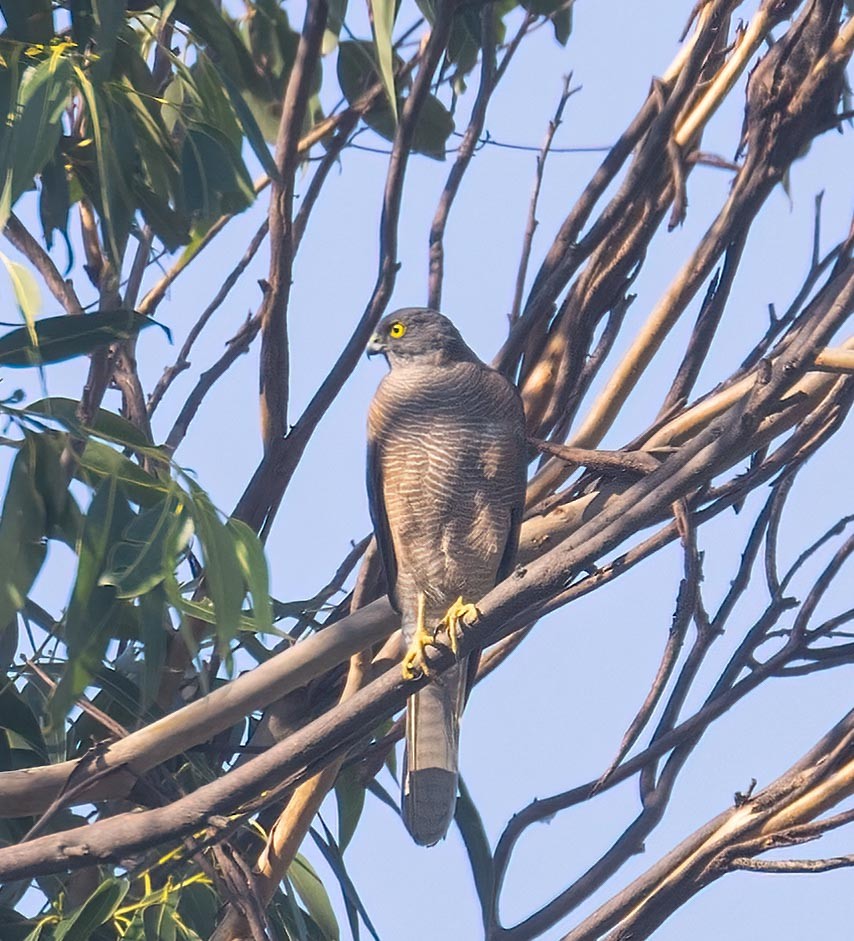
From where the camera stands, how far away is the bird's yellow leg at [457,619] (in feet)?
9.68

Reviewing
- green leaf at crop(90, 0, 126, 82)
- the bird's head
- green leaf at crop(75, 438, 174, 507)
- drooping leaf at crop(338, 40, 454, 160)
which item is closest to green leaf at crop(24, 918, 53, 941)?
green leaf at crop(75, 438, 174, 507)

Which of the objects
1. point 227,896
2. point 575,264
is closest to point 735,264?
point 575,264

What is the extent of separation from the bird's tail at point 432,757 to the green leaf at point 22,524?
1277 millimetres

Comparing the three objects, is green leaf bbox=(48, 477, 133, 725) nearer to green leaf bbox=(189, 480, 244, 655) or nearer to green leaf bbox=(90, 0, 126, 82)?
green leaf bbox=(189, 480, 244, 655)

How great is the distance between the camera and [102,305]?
148 inches

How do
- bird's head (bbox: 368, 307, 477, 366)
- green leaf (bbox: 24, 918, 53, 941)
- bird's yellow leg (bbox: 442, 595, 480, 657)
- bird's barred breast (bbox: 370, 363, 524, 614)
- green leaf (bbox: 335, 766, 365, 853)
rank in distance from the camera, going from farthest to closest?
bird's head (bbox: 368, 307, 477, 366)
bird's barred breast (bbox: 370, 363, 524, 614)
green leaf (bbox: 335, 766, 365, 853)
green leaf (bbox: 24, 918, 53, 941)
bird's yellow leg (bbox: 442, 595, 480, 657)

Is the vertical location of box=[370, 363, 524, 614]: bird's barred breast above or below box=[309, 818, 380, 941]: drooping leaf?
above

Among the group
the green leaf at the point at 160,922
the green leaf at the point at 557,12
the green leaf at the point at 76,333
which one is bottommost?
the green leaf at the point at 160,922

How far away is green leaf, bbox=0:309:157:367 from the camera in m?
2.97

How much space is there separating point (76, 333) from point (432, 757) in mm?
1668

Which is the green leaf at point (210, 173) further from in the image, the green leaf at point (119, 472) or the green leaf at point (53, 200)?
the green leaf at point (119, 472)

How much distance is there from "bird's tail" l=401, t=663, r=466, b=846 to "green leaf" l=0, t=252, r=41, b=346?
160 centimetres

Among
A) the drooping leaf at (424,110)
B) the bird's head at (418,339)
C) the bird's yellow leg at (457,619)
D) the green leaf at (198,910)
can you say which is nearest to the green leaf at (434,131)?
the drooping leaf at (424,110)

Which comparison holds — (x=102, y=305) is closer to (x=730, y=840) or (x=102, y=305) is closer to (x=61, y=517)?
(x=61, y=517)
